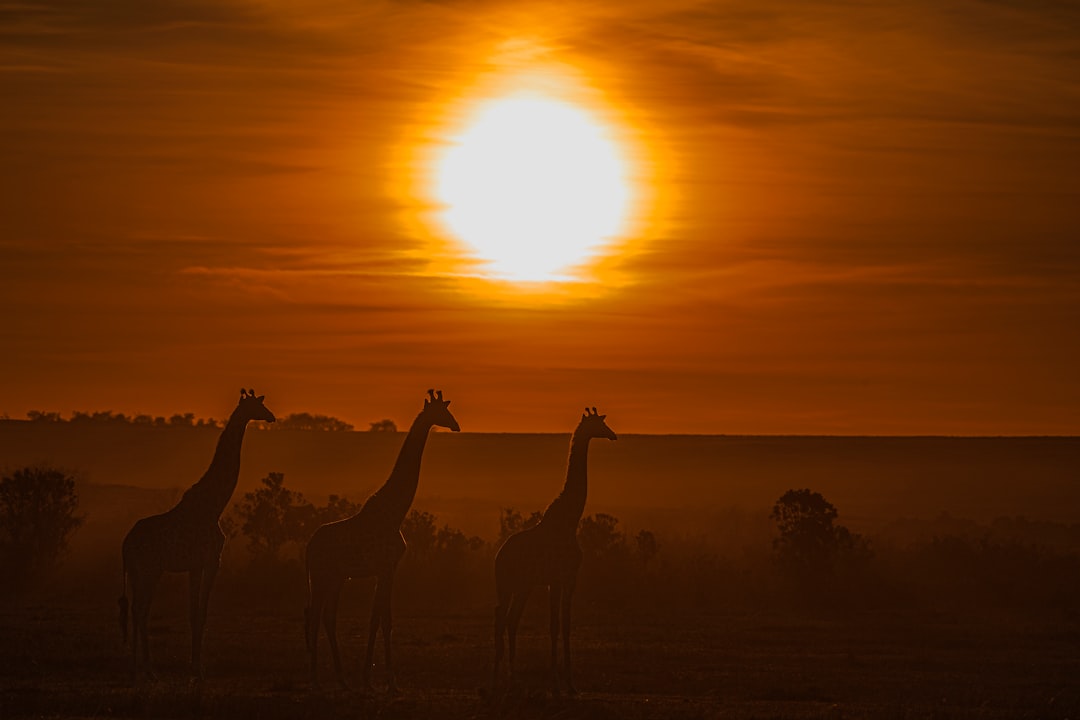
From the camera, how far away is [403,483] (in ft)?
80.7

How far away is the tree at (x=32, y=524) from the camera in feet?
143

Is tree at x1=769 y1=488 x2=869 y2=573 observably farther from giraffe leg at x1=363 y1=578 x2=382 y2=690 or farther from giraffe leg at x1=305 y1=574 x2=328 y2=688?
giraffe leg at x1=305 y1=574 x2=328 y2=688

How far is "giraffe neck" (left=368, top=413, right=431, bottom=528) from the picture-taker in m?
24.3

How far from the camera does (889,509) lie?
366 feet

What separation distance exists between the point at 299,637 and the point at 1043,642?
1496cm

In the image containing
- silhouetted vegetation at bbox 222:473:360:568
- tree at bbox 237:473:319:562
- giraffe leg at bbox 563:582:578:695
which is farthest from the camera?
tree at bbox 237:473:319:562

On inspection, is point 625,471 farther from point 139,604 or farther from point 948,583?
point 139,604

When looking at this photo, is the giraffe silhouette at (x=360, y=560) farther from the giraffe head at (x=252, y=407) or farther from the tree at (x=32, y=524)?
the tree at (x=32, y=524)

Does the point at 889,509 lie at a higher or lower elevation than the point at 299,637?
higher

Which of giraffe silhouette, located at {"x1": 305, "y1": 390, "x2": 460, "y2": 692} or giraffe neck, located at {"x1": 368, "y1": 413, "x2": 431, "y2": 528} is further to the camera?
giraffe neck, located at {"x1": 368, "y1": 413, "x2": 431, "y2": 528}

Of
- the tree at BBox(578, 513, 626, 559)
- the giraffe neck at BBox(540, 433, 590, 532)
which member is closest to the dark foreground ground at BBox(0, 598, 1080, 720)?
the giraffe neck at BBox(540, 433, 590, 532)

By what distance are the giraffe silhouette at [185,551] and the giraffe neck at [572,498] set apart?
4.71m

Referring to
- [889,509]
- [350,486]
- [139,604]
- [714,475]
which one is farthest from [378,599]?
[714,475]

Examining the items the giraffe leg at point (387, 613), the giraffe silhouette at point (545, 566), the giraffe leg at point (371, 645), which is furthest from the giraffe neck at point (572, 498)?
the giraffe leg at point (371, 645)
